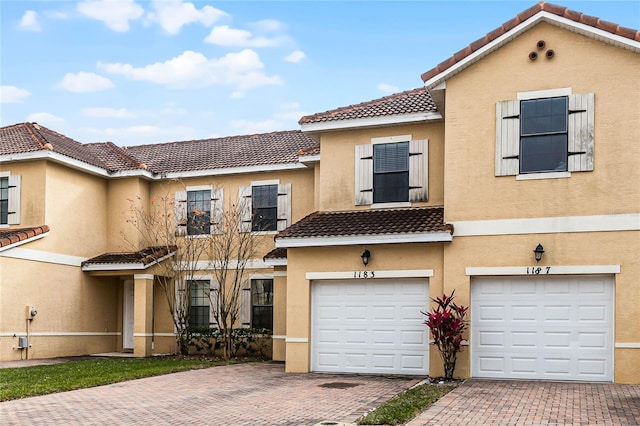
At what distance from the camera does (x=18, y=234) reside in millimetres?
19797

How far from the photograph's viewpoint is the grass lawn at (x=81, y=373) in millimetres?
13523

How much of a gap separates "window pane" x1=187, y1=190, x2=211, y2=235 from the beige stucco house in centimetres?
396

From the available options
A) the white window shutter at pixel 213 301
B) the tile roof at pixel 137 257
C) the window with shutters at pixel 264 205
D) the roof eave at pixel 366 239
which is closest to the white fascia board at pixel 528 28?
the roof eave at pixel 366 239

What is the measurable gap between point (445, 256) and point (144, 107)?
13.5m

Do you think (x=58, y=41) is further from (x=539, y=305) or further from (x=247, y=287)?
(x=539, y=305)

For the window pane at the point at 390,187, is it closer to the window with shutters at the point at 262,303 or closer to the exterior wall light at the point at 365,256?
the exterior wall light at the point at 365,256

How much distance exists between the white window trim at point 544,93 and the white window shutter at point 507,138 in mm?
172

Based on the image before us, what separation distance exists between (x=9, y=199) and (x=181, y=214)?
527 centimetres

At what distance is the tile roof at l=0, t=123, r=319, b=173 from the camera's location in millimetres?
21859

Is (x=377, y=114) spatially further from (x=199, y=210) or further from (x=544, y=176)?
(x=199, y=210)

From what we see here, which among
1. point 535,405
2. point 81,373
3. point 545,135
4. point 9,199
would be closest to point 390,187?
point 545,135

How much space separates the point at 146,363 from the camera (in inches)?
738

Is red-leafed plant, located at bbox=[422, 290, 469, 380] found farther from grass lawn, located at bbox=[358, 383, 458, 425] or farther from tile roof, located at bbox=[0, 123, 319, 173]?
tile roof, located at bbox=[0, 123, 319, 173]

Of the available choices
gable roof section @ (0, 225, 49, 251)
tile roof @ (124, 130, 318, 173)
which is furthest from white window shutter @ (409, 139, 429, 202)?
gable roof section @ (0, 225, 49, 251)
